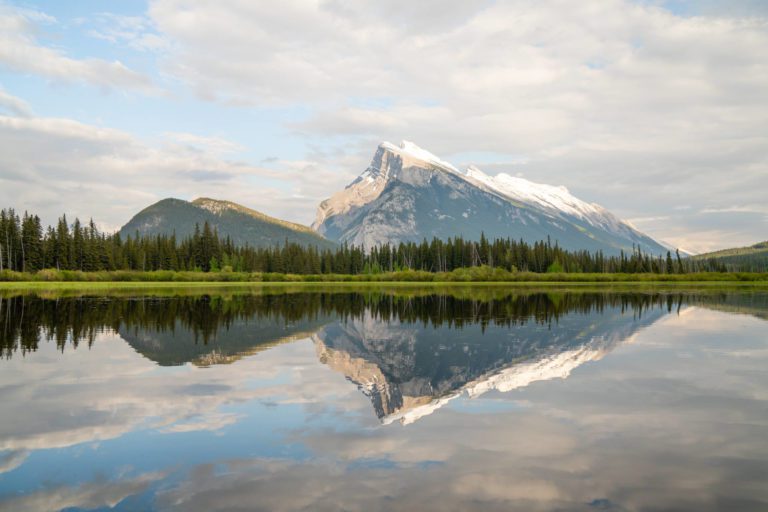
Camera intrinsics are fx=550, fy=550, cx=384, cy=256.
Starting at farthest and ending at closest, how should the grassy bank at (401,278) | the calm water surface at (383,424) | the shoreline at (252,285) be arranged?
the grassy bank at (401,278)
the shoreline at (252,285)
the calm water surface at (383,424)

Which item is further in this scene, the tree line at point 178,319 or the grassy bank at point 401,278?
the grassy bank at point 401,278

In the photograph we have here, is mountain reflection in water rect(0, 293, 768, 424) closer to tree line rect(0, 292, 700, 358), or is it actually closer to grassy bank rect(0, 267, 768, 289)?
tree line rect(0, 292, 700, 358)

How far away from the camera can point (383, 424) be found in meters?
16.0

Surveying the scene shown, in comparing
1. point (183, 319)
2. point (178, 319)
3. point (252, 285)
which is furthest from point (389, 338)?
point (252, 285)

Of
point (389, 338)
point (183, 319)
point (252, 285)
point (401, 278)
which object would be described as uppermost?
point (401, 278)

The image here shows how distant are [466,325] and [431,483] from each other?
31.5 metres

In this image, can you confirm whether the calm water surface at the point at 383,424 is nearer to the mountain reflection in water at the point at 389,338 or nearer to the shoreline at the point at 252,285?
the mountain reflection in water at the point at 389,338

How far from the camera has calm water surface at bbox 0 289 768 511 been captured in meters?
10.8

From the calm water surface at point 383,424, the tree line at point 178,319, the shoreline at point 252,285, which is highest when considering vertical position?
the shoreline at point 252,285

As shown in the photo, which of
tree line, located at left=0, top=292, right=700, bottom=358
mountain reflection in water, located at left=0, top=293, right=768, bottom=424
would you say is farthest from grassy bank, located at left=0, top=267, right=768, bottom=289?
mountain reflection in water, located at left=0, top=293, right=768, bottom=424

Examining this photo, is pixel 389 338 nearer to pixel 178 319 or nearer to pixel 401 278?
pixel 178 319

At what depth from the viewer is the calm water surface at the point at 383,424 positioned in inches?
426

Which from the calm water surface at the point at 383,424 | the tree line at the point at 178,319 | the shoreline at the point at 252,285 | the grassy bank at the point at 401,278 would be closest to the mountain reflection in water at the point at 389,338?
the tree line at the point at 178,319

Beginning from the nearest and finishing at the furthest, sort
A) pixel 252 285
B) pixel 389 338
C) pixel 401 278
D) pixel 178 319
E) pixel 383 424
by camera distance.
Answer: pixel 383 424 → pixel 389 338 → pixel 178 319 → pixel 252 285 → pixel 401 278
